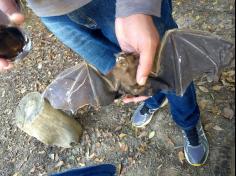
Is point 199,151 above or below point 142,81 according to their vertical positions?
below

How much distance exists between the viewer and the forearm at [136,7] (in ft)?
4.06

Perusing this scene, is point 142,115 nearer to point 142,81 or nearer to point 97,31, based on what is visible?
point 97,31

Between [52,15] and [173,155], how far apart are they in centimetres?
128

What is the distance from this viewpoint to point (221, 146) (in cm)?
222

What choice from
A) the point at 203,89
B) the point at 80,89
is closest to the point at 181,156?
the point at 203,89

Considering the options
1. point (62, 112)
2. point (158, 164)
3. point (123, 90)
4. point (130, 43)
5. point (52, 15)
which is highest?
point (52, 15)

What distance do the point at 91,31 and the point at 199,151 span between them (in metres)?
1.04

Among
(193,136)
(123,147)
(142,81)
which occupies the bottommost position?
(123,147)

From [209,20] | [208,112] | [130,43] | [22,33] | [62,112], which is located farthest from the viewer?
[209,20]

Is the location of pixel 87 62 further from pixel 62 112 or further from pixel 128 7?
pixel 62 112

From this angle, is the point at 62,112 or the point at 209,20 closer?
the point at 62,112

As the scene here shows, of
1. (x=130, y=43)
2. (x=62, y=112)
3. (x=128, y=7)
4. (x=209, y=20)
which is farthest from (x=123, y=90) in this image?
(x=209, y=20)

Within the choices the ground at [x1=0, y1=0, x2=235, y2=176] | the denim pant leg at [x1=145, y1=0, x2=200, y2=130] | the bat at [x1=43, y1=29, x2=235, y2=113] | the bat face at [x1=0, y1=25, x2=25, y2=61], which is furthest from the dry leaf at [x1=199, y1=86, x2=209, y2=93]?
the bat face at [x1=0, y1=25, x2=25, y2=61]

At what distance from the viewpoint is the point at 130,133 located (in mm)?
2547
